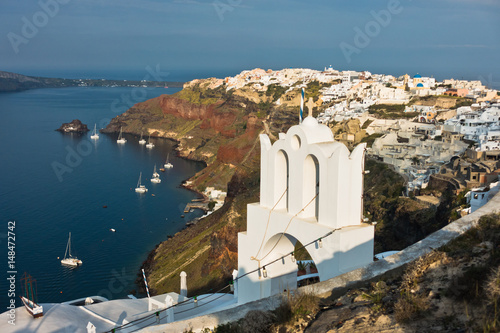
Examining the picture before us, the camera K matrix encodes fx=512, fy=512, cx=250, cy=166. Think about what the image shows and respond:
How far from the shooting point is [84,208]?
45.1 meters

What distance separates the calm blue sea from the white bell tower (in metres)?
20.7

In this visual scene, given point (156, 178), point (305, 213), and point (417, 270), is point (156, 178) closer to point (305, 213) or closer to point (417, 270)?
point (305, 213)

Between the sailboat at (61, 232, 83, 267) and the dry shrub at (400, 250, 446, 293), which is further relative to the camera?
the sailboat at (61, 232, 83, 267)

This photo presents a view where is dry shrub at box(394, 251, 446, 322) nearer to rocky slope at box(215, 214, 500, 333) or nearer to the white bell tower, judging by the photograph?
rocky slope at box(215, 214, 500, 333)

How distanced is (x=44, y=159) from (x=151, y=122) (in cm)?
3843

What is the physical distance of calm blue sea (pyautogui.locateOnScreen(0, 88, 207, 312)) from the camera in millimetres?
30531

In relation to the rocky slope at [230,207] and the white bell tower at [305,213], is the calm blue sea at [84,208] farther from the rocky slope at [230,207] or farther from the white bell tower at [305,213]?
the white bell tower at [305,213]

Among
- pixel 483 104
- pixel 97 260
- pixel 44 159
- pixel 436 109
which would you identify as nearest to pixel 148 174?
pixel 44 159

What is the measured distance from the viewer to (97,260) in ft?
109

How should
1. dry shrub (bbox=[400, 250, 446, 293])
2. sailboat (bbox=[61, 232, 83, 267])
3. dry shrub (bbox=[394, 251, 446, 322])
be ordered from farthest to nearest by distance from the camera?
sailboat (bbox=[61, 232, 83, 267]), dry shrub (bbox=[400, 250, 446, 293]), dry shrub (bbox=[394, 251, 446, 322])

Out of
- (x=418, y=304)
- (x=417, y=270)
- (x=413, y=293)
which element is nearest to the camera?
(x=418, y=304)

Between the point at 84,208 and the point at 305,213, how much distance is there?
41.2m

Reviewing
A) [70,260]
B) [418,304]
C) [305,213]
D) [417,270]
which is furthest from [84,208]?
[418,304]

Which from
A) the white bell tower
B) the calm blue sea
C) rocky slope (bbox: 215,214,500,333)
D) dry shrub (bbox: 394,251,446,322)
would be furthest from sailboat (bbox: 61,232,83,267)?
dry shrub (bbox: 394,251,446,322)
